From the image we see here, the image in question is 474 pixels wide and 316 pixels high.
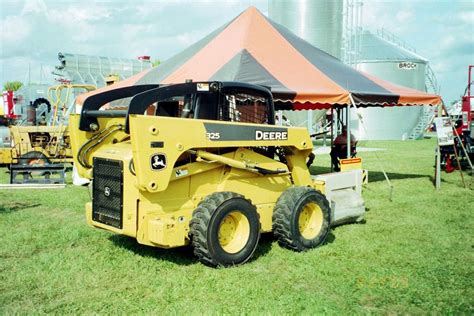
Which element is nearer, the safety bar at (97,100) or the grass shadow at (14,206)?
the safety bar at (97,100)

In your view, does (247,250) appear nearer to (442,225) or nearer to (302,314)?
(302,314)

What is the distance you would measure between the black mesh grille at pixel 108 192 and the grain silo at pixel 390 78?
26.2m

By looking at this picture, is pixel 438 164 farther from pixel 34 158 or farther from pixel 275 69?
pixel 34 158

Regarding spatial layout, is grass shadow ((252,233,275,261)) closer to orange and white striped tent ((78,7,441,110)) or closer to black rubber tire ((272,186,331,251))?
black rubber tire ((272,186,331,251))

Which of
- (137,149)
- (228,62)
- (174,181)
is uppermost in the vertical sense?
(228,62)

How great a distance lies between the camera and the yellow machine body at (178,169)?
5.10 m

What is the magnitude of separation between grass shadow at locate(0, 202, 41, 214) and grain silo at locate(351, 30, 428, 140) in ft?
78.5

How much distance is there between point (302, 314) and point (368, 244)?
2487mm

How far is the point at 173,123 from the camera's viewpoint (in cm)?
523

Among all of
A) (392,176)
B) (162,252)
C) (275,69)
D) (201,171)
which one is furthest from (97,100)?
(392,176)

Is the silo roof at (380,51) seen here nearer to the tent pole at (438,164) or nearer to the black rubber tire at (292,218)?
the tent pole at (438,164)

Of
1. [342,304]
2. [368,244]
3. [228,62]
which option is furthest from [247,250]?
[228,62]

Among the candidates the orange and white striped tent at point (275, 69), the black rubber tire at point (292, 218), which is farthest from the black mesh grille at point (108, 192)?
the orange and white striped tent at point (275, 69)

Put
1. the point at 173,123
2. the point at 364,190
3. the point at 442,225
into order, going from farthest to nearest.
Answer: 1. the point at 364,190
2. the point at 442,225
3. the point at 173,123
